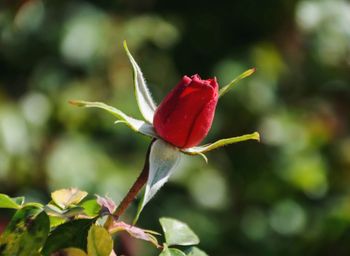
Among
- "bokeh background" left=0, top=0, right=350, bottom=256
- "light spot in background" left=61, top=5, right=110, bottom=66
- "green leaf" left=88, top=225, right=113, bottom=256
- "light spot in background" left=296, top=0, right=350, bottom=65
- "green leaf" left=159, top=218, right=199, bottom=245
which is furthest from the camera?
"light spot in background" left=296, top=0, right=350, bottom=65

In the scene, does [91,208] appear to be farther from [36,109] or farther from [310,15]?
[310,15]

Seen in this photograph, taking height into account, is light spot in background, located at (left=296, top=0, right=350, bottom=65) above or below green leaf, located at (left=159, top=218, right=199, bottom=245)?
below

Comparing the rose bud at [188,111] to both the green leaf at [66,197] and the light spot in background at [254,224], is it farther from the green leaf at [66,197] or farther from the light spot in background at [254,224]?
the light spot in background at [254,224]

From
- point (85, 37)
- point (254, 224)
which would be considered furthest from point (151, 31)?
point (254, 224)

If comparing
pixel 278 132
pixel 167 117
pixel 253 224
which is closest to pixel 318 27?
pixel 278 132

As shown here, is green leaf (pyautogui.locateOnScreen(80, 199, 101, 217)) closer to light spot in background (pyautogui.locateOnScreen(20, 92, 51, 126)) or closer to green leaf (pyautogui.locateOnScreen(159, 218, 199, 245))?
green leaf (pyautogui.locateOnScreen(159, 218, 199, 245))

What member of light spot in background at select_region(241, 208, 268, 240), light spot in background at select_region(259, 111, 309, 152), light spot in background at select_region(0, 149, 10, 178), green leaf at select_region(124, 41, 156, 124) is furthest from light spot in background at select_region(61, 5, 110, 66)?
green leaf at select_region(124, 41, 156, 124)
